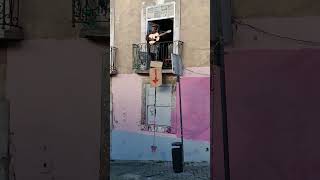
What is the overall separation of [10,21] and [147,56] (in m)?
13.1

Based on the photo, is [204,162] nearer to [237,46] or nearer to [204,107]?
[204,107]

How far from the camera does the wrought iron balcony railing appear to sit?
23.9ft

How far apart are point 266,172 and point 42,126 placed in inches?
111

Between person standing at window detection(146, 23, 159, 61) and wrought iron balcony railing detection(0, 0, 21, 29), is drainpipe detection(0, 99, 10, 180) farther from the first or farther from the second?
person standing at window detection(146, 23, 159, 61)

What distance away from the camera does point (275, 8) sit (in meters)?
7.23

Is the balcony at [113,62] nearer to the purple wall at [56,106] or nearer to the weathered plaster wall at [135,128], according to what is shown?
the weathered plaster wall at [135,128]

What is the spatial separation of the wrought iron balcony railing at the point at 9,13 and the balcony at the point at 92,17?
71 centimetres

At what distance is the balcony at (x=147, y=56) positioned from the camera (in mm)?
19875

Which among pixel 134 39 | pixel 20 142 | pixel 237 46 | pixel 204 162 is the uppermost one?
pixel 134 39

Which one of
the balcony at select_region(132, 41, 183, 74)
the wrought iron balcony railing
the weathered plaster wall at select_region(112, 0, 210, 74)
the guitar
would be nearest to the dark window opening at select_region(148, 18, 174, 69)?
the balcony at select_region(132, 41, 183, 74)

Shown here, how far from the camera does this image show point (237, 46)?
7.34m

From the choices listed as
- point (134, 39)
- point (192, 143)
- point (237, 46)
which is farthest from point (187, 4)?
point (237, 46)

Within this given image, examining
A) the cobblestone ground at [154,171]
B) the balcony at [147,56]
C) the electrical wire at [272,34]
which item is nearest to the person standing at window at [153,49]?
the balcony at [147,56]

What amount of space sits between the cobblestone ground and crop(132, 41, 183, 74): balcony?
323cm
